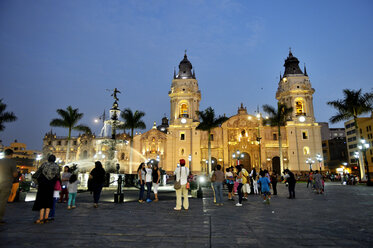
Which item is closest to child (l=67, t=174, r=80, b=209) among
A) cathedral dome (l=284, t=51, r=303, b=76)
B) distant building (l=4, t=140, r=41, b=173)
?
cathedral dome (l=284, t=51, r=303, b=76)

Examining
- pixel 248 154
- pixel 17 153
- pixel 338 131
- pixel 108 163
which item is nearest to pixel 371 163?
pixel 248 154

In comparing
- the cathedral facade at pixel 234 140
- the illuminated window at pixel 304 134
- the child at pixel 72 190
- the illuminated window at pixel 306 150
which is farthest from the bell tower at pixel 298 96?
the child at pixel 72 190

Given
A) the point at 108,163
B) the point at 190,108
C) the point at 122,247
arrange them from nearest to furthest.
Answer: the point at 122,247 < the point at 108,163 < the point at 190,108

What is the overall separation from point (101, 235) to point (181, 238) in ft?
5.20

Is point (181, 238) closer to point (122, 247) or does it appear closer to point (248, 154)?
point (122, 247)

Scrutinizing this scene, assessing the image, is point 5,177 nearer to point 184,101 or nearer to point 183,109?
point 184,101

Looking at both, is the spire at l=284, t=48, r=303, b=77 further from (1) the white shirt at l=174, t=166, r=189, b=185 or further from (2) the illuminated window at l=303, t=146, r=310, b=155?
(1) the white shirt at l=174, t=166, r=189, b=185

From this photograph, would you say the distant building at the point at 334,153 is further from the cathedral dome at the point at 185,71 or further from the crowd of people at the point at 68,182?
the crowd of people at the point at 68,182

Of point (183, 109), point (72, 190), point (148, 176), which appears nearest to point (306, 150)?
point (183, 109)

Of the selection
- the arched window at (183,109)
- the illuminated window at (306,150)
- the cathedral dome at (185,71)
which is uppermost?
the cathedral dome at (185,71)

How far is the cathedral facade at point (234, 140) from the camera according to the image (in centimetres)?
4662

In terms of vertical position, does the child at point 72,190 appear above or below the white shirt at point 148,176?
below

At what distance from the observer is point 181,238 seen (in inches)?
170

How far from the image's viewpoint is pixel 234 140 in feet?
156
